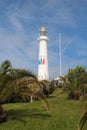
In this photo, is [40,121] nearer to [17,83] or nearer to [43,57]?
[17,83]

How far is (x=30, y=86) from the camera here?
18.2 metres

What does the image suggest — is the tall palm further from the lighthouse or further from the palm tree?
the lighthouse

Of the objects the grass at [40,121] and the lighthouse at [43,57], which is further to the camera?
the lighthouse at [43,57]

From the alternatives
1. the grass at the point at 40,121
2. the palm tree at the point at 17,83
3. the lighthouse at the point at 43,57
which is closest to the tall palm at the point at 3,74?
the palm tree at the point at 17,83

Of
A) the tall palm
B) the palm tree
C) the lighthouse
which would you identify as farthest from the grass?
the lighthouse

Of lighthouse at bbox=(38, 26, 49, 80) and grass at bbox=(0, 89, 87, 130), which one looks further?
lighthouse at bbox=(38, 26, 49, 80)

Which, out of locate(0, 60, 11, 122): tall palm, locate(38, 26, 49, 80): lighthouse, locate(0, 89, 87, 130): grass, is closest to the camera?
locate(0, 89, 87, 130): grass

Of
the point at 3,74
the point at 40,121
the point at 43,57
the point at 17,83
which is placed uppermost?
the point at 43,57

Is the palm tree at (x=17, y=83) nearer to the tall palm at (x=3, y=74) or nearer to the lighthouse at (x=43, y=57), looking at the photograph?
the tall palm at (x=3, y=74)

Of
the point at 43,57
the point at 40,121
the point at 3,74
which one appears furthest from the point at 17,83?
the point at 43,57

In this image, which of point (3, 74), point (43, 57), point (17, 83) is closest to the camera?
point (17, 83)

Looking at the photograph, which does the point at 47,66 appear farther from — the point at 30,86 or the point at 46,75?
the point at 30,86

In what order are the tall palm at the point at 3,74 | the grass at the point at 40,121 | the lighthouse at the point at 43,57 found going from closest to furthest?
the grass at the point at 40,121
the tall palm at the point at 3,74
the lighthouse at the point at 43,57

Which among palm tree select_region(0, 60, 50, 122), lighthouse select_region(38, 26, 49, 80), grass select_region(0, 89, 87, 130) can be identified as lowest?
grass select_region(0, 89, 87, 130)
